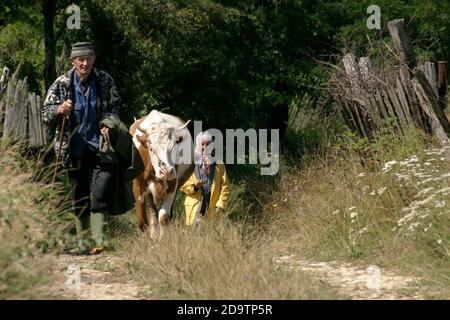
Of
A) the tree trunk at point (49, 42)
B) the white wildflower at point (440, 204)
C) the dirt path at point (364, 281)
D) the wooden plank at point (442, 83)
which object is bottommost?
the dirt path at point (364, 281)

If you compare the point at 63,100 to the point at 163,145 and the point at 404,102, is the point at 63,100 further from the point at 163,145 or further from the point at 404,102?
the point at 404,102

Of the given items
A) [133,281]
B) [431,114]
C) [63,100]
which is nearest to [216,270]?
[133,281]

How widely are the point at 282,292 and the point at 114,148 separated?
3.75 m

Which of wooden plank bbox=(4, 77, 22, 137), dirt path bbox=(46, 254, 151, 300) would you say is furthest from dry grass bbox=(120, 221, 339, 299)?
wooden plank bbox=(4, 77, 22, 137)

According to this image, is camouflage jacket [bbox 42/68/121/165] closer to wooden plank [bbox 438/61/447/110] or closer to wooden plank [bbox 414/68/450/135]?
wooden plank [bbox 414/68/450/135]

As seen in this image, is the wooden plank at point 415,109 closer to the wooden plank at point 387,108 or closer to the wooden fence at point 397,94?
the wooden fence at point 397,94

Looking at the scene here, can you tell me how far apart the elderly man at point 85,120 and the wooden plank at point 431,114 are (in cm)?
305

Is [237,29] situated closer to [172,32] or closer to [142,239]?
[172,32]

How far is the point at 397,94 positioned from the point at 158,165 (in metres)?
2.69

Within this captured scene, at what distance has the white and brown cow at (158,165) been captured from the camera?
1100cm

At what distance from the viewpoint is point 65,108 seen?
960 centimetres

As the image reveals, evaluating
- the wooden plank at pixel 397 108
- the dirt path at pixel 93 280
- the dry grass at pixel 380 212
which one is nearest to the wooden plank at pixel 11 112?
the dirt path at pixel 93 280

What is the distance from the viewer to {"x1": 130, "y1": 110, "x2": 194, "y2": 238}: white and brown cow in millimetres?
11000
